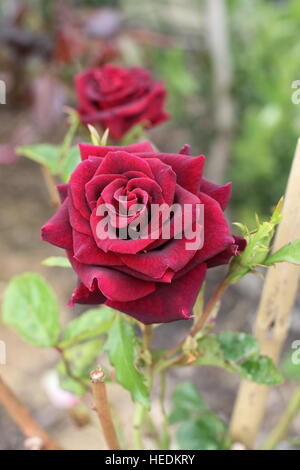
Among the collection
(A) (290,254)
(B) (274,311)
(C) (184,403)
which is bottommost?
(C) (184,403)

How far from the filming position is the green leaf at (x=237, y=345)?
52cm

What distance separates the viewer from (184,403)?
2.39ft

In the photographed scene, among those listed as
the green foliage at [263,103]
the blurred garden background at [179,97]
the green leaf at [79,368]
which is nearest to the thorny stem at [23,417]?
the green leaf at [79,368]

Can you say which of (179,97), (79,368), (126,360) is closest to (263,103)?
(179,97)

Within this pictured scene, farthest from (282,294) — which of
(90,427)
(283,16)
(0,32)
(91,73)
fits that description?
(283,16)

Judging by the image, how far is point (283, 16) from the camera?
1.79 metres

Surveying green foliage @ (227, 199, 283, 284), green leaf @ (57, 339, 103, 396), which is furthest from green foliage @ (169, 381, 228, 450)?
green foliage @ (227, 199, 283, 284)

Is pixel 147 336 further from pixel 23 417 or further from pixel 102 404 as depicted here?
pixel 23 417

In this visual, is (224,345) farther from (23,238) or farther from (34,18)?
(34,18)

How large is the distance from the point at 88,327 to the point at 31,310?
0.09 m

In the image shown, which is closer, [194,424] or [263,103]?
[194,424]

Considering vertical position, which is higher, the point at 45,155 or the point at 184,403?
the point at 45,155

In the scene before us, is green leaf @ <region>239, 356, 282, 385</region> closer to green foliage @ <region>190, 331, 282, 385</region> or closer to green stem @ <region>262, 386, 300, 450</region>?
green foliage @ <region>190, 331, 282, 385</region>

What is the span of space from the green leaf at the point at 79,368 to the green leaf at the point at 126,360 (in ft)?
0.45
